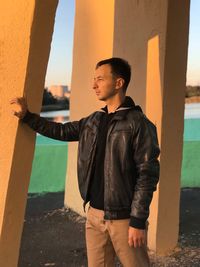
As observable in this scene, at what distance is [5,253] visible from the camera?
290cm

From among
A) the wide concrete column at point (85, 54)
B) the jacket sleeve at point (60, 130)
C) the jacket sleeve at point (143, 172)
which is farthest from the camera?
the wide concrete column at point (85, 54)

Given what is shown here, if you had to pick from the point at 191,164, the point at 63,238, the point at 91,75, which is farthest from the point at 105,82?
the point at 191,164

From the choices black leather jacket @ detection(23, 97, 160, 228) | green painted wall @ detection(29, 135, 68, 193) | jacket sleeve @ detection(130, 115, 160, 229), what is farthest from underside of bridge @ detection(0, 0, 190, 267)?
Result: green painted wall @ detection(29, 135, 68, 193)

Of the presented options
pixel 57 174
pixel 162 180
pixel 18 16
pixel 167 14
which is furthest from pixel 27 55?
pixel 57 174

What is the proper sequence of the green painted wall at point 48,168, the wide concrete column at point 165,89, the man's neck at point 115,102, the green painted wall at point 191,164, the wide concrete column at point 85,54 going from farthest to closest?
1. the green painted wall at point 191,164
2. the green painted wall at point 48,168
3. the wide concrete column at point 85,54
4. the wide concrete column at point 165,89
5. the man's neck at point 115,102

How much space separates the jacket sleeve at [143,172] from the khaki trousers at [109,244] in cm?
13

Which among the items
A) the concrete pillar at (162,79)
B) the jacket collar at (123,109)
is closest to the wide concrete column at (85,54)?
the concrete pillar at (162,79)

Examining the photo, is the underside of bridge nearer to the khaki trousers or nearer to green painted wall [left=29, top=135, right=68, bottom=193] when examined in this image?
the khaki trousers

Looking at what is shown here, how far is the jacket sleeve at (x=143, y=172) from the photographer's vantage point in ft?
8.42

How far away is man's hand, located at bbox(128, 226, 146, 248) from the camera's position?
2.57m

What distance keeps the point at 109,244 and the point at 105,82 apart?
3.43ft

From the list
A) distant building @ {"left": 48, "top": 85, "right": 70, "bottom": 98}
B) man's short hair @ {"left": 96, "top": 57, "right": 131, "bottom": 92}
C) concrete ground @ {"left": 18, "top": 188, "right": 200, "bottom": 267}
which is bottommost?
concrete ground @ {"left": 18, "top": 188, "right": 200, "bottom": 267}

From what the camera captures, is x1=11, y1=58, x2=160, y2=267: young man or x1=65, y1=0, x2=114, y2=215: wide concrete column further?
x1=65, y1=0, x2=114, y2=215: wide concrete column

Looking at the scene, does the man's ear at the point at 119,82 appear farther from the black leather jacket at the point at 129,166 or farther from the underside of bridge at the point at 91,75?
the underside of bridge at the point at 91,75
